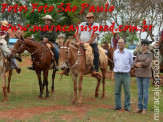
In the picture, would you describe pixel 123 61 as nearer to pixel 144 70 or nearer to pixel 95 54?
pixel 144 70

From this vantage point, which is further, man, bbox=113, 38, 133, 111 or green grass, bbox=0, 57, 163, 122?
man, bbox=113, 38, 133, 111

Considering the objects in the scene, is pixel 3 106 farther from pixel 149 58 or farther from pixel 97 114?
pixel 149 58

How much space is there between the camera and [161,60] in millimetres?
12469

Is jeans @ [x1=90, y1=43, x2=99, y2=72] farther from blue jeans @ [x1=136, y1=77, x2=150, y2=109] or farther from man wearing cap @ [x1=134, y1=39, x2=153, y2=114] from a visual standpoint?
blue jeans @ [x1=136, y1=77, x2=150, y2=109]

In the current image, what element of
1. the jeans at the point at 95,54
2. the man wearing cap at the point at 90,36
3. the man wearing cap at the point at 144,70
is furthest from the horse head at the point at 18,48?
the man wearing cap at the point at 144,70

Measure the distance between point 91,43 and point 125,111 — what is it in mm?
2717

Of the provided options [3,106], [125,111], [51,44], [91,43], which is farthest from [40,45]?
[125,111]

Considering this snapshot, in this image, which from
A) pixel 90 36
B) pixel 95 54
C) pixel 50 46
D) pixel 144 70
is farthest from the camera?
pixel 50 46

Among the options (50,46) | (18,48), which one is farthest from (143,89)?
(18,48)

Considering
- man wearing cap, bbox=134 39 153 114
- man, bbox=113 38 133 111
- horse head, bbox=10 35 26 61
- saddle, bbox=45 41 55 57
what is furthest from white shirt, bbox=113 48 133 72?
horse head, bbox=10 35 26 61

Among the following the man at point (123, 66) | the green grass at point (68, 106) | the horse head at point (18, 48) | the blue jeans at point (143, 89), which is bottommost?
the green grass at point (68, 106)

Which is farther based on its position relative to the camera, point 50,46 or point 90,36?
point 50,46

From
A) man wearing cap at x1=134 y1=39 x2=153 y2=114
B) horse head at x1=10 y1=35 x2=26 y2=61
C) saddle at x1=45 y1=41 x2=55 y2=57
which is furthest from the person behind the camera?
saddle at x1=45 y1=41 x2=55 y2=57

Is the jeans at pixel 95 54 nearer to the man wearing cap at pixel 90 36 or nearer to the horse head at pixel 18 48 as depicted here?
the man wearing cap at pixel 90 36
